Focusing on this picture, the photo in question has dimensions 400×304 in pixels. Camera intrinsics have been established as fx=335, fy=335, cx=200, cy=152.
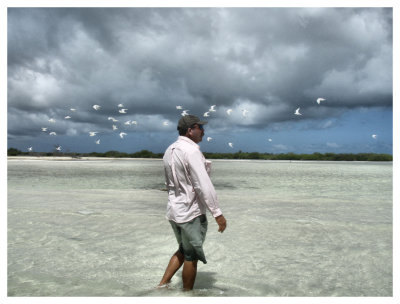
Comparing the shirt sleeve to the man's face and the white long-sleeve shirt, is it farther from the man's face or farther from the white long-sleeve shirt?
the man's face

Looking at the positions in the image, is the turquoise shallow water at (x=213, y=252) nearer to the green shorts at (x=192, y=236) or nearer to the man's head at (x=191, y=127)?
the green shorts at (x=192, y=236)

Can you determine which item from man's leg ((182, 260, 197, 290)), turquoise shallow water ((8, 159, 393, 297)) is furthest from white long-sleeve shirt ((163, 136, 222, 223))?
turquoise shallow water ((8, 159, 393, 297))

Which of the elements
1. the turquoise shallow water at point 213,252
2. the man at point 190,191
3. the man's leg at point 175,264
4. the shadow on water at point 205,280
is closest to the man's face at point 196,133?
the man at point 190,191

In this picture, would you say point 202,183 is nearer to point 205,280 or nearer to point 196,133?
point 196,133

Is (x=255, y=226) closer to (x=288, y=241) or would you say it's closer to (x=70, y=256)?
Answer: (x=288, y=241)

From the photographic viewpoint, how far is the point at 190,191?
3.58 metres

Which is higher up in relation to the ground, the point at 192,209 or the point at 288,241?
the point at 192,209

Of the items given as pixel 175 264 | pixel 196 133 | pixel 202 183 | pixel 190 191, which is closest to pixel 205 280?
pixel 175 264

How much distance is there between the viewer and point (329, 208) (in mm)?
10328

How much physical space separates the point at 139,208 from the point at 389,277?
682 centimetres

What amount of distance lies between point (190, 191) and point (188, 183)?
9cm

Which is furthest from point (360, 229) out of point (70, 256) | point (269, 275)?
point (70, 256)

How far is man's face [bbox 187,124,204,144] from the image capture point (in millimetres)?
3730
